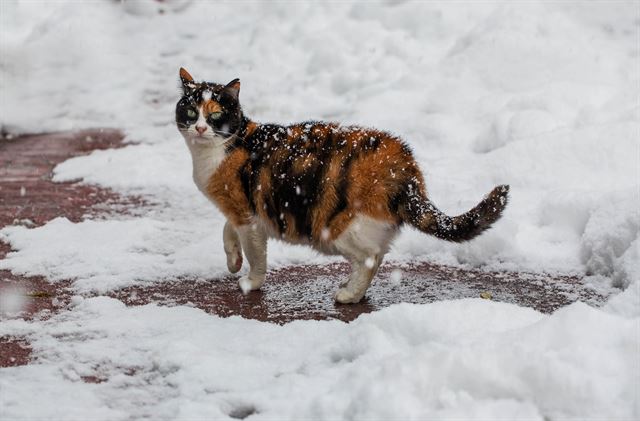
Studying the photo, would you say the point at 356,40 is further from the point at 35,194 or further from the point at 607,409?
the point at 607,409

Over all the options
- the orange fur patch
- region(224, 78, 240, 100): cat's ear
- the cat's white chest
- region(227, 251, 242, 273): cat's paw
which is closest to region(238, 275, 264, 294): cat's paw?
region(227, 251, 242, 273): cat's paw

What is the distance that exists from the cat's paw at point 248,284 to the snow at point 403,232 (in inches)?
18.8

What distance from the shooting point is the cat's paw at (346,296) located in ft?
14.2

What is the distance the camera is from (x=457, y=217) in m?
4.05

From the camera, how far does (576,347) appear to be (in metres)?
2.74

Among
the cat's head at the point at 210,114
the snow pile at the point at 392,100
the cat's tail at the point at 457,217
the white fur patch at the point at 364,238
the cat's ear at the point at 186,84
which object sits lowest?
the snow pile at the point at 392,100

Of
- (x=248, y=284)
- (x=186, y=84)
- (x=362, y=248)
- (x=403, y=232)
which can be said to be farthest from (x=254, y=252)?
(x=403, y=232)

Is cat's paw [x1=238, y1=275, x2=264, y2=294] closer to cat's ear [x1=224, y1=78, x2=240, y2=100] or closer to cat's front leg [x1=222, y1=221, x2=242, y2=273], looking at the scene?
Answer: cat's front leg [x1=222, y1=221, x2=242, y2=273]

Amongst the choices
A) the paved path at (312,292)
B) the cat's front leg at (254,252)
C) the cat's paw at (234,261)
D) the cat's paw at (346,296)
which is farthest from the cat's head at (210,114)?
the cat's paw at (346,296)

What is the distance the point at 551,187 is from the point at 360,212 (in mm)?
2510

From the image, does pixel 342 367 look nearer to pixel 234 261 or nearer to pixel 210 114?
pixel 234 261

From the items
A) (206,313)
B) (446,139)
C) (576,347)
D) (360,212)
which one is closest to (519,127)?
(446,139)

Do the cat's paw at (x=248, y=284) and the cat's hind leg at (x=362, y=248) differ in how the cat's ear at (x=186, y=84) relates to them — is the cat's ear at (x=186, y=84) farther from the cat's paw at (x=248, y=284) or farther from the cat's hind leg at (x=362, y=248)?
the cat's hind leg at (x=362, y=248)

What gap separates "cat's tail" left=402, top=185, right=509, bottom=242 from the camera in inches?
154
